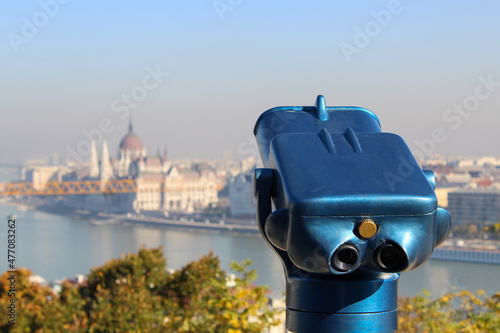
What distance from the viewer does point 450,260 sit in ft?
41.5

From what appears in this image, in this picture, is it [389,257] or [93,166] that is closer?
[389,257]

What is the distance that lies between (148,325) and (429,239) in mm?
1935

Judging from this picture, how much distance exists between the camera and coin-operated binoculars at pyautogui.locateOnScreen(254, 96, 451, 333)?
0.43 meters

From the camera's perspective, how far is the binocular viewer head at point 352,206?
1.42ft

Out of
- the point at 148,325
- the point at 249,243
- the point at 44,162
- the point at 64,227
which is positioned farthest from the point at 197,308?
the point at 44,162

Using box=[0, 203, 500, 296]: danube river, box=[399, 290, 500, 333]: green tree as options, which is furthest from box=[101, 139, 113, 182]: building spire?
box=[399, 290, 500, 333]: green tree

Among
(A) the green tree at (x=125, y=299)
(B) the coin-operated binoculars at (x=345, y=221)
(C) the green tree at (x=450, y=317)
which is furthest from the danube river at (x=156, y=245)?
(B) the coin-operated binoculars at (x=345, y=221)

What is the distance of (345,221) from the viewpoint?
1.43ft

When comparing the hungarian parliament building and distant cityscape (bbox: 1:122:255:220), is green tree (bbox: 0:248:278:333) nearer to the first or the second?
distant cityscape (bbox: 1:122:255:220)

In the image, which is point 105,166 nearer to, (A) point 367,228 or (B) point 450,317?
(B) point 450,317

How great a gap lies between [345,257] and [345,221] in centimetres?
3

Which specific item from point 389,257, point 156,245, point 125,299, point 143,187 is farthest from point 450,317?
point 143,187

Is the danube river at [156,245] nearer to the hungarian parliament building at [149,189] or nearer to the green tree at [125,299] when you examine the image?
the hungarian parliament building at [149,189]

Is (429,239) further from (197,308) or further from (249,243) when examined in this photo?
(249,243)
